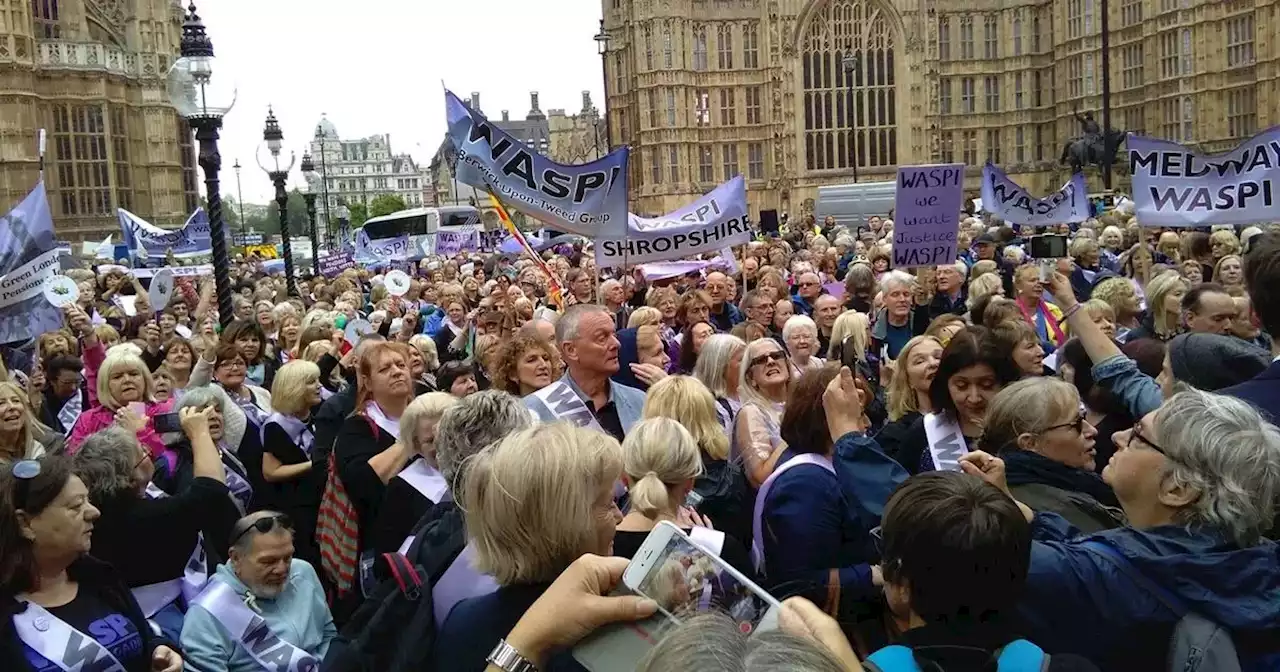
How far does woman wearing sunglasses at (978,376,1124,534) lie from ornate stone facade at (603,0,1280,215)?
47.2 metres

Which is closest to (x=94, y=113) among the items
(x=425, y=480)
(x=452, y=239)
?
(x=452, y=239)

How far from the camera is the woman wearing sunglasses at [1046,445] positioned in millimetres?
3350

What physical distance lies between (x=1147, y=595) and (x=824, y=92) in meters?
51.5

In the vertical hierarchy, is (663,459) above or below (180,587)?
above

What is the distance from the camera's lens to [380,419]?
5.15 metres

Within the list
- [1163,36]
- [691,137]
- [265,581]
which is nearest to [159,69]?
[691,137]

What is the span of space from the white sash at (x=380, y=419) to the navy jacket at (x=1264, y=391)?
3.38 meters

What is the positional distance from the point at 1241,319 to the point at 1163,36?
41.4 metres

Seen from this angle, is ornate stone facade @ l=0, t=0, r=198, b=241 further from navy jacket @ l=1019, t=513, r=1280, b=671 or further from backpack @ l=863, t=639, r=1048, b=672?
backpack @ l=863, t=639, r=1048, b=672

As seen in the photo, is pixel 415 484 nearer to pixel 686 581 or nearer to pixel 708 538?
pixel 708 538

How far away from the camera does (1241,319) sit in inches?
221

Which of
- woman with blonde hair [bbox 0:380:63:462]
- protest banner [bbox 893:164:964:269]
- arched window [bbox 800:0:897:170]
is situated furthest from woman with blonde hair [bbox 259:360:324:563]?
arched window [bbox 800:0:897:170]

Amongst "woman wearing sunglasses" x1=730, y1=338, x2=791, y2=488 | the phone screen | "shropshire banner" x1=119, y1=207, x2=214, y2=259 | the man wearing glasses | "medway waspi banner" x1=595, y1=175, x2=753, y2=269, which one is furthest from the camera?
"shropshire banner" x1=119, y1=207, x2=214, y2=259

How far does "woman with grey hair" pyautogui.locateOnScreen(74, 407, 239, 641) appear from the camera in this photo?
4.05 meters
